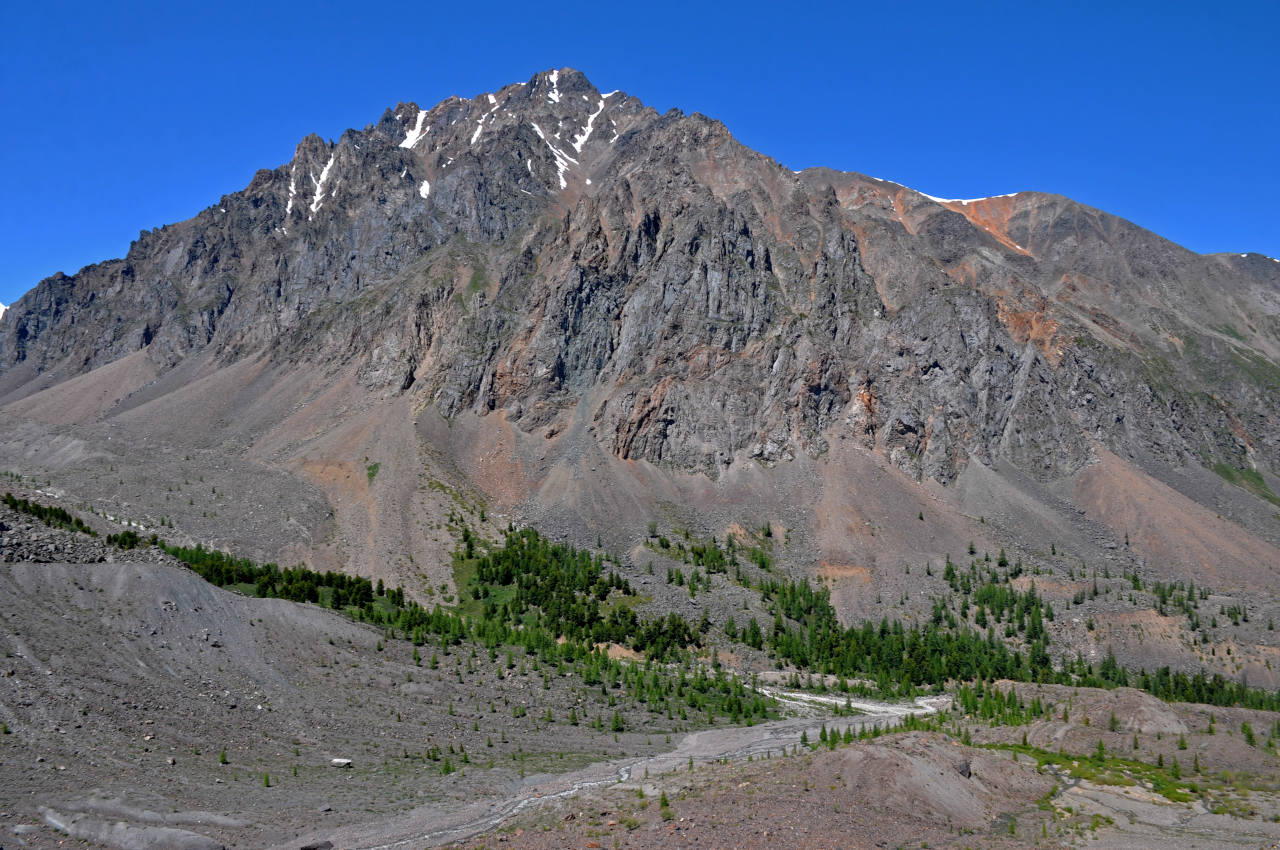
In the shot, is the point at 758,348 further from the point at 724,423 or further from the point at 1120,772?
the point at 1120,772

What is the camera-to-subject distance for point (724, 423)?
146500 mm

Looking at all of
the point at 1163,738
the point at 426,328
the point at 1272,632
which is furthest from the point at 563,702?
the point at 426,328

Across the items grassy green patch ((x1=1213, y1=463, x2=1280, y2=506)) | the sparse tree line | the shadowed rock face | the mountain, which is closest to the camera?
the sparse tree line

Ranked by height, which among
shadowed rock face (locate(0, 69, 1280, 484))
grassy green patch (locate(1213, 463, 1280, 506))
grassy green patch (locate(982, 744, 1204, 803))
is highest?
shadowed rock face (locate(0, 69, 1280, 484))

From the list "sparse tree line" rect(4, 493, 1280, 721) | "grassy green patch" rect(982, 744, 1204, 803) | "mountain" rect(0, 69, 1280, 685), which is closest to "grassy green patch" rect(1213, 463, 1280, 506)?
"mountain" rect(0, 69, 1280, 685)

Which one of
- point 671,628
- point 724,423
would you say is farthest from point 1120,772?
point 724,423

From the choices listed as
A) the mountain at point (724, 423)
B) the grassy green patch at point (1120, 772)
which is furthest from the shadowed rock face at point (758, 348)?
the grassy green patch at point (1120, 772)

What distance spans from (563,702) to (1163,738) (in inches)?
1644

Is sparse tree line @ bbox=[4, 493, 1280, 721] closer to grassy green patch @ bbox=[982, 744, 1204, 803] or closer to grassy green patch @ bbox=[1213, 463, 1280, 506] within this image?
grassy green patch @ bbox=[982, 744, 1204, 803]

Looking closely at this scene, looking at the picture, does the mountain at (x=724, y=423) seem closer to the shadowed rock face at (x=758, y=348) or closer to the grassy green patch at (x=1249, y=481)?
the shadowed rock face at (x=758, y=348)

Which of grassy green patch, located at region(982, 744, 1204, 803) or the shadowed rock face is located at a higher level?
the shadowed rock face

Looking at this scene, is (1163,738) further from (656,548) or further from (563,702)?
(656,548)

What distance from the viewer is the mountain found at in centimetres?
11656

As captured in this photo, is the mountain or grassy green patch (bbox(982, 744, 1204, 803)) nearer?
grassy green patch (bbox(982, 744, 1204, 803))
